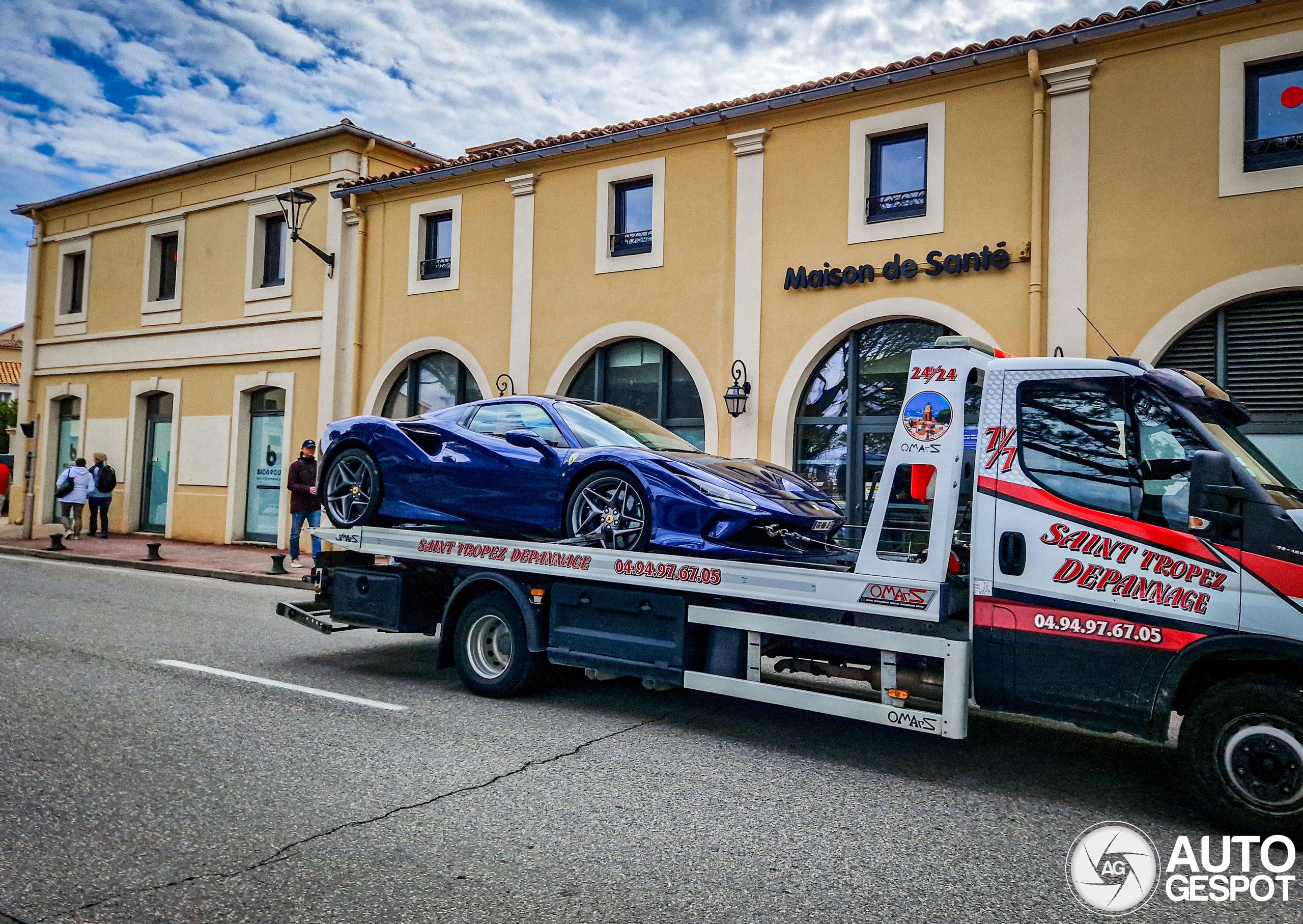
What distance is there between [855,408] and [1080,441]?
7.33 metres

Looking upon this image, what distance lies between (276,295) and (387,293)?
2742 millimetres

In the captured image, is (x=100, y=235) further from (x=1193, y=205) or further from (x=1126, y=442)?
(x=1126, y=442)

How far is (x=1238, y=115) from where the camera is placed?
9.73 meters

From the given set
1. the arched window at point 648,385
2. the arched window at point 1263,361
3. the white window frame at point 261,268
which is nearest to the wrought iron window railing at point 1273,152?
the arched window at point 1263,361

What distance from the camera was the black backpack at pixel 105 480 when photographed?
1950 centimetres

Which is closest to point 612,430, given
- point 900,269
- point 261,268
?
point 900,269

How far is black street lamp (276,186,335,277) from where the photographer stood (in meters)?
15.8

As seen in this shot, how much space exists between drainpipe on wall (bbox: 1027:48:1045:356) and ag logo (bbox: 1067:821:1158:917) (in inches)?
279

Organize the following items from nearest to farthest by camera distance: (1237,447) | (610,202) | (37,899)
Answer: (37,899), (1237,447), (610,202)

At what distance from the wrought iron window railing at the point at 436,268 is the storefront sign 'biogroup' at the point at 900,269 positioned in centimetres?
640

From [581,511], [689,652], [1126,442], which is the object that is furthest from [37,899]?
[1126,442]

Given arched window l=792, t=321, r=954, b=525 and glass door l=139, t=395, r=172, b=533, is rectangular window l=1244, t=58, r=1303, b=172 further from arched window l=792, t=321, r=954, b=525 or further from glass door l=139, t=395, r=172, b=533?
glass door l=139, t=395, r=172, b=533

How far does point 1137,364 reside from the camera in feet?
15.5

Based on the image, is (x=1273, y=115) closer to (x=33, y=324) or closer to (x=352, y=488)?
(x=352, y=488)
